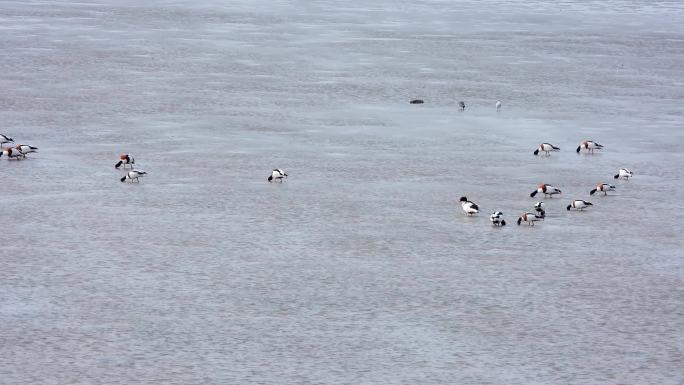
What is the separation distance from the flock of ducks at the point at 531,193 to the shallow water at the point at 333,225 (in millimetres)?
276

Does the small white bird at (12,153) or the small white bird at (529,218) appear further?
the small white bird at (12,153)

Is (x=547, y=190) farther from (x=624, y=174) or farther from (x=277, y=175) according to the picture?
(x=277, y=175)

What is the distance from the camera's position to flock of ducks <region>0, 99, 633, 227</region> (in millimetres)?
27703

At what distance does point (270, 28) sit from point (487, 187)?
42.1 meters

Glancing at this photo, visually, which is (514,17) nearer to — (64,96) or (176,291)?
(64,96)

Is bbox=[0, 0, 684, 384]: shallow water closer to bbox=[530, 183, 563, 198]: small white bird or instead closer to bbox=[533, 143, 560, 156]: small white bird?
bbox=[530, 183, 563, 198]: small white bird

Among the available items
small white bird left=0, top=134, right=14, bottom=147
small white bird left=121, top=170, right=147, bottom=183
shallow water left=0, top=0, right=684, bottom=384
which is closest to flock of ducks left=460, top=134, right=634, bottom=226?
shallow water left=0, top=0, right=684, bottom=384

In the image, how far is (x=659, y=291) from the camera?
75.4ft

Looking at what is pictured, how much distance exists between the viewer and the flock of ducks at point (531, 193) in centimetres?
2770

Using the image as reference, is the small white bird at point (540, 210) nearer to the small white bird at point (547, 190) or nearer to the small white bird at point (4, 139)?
the small white bird at point (547, 190)

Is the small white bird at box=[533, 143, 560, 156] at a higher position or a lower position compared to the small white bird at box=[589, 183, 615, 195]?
higher

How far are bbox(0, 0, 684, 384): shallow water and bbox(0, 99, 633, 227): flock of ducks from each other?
0.91ft

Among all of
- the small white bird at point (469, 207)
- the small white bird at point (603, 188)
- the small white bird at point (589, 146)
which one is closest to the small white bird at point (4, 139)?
the small white bird at point (469, 207)

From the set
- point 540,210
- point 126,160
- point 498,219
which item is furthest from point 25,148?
point 540,210
